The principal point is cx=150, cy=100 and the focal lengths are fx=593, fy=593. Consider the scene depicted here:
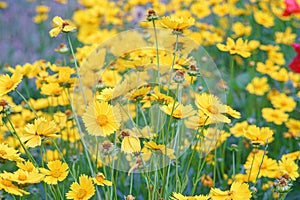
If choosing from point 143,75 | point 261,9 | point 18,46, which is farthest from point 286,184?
point 18,46

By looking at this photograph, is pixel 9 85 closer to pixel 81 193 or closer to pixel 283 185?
pixel 81 193

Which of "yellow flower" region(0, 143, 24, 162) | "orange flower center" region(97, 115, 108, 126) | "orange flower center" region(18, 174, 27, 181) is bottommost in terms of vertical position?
"orange flower center" region(18, 174, 27, 181)

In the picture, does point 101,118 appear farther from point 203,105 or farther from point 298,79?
point 298,79

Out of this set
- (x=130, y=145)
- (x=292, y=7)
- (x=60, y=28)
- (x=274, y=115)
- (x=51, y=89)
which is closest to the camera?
(x=130, y=145)

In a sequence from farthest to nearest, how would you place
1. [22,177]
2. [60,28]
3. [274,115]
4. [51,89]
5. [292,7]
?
[292,7] → [274,115] → [51,89] → [60,28] → [22,177]

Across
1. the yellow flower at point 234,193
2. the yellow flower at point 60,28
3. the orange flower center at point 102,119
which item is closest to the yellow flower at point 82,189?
the orange flower center at point 102,119

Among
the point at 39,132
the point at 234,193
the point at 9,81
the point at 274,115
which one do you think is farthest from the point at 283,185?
the point at 274,115

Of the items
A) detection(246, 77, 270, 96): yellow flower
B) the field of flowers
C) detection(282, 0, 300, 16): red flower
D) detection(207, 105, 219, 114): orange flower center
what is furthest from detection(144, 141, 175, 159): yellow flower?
detection(282, 0, 300, 16): red flower

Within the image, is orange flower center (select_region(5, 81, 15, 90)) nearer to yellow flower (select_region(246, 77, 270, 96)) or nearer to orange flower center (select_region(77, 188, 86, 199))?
orange flower center (select_region(77, 188, 86, 199))
